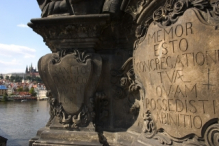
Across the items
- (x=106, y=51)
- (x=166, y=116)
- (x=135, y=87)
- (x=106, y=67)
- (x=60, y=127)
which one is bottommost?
(x=60, y=127)

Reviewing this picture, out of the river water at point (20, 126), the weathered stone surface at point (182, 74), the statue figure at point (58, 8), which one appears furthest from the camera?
the river water at point (20, 126)

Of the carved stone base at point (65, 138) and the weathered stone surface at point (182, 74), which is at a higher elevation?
the weathered stone surface at point (182, 74)

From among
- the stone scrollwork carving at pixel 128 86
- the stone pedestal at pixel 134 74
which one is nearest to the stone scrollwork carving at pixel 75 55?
the stone pedestal at pixel 134 74

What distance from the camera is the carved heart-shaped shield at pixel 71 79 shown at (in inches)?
146

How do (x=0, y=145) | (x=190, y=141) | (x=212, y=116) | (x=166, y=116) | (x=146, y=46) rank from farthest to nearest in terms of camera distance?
1. (x=0, y=145)
2. (x=146, y=46)
3. (x=166, y=116)
4. (x=190, y=141)
5. (x=212, y=116)

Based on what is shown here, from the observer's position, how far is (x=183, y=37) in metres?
2.58

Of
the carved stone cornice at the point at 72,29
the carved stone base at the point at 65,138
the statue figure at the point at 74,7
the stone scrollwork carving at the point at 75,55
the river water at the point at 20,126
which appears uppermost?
the statue figure at the point at 74,7

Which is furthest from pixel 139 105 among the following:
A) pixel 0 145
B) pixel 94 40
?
pixel 0 145

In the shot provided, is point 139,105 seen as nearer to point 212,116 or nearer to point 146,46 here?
point 146,46

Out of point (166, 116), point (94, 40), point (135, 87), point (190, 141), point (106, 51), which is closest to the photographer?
point (190, 141)

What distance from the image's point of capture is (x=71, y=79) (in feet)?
12.4

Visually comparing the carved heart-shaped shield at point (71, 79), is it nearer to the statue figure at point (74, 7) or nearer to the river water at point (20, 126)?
the statue figure at point (74, 7)

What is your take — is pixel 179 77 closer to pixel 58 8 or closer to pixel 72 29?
pixel 72 29

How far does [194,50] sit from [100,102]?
1.86 m
